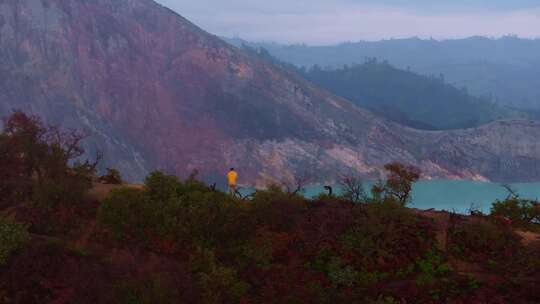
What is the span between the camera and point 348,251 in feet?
51.8

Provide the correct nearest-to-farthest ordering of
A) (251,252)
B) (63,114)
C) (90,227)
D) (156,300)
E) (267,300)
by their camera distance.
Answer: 1. (156,300)
2. (267,300)
3. (251,252)
4. (90,227)
5. (63,114)

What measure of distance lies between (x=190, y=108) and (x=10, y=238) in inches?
3599

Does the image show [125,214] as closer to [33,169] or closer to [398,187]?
[33,169]

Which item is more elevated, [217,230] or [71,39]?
[71,39]

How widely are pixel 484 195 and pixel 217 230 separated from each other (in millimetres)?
90019

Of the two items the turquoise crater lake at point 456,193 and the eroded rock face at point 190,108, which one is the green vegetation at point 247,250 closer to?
the turquoise crater lake at point 456,193

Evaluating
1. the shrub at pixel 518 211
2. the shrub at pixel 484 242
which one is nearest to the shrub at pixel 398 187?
the shrub at pixel 484 242

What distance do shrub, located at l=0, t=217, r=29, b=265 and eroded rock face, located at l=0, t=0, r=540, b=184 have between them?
242ft

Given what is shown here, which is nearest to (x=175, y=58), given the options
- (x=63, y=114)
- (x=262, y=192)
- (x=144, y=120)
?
(x=144, y=120)

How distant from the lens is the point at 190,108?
345 feet

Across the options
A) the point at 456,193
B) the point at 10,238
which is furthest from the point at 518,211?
the point at 456,193

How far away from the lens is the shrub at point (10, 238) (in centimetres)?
1444

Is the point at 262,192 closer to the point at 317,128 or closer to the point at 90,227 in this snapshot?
the point at 90,227

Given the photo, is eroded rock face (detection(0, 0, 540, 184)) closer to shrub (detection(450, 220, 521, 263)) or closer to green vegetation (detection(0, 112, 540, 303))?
green vegetation (detection(0, 112, 540, 303))
